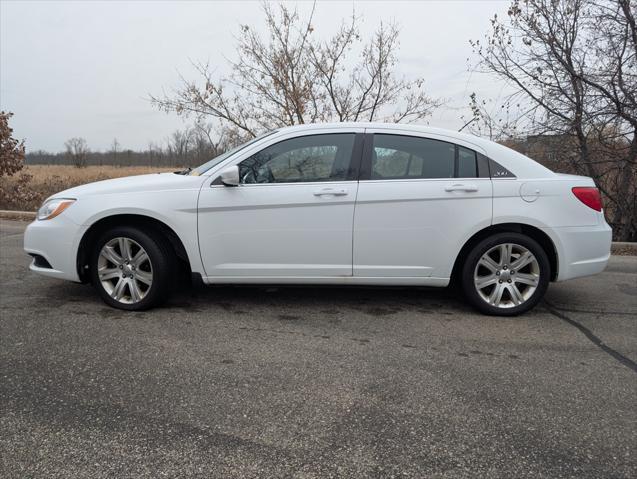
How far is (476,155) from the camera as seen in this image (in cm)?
420

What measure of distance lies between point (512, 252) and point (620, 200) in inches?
249

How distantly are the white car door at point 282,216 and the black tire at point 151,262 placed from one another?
0.34m

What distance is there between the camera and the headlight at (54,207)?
4.17 m

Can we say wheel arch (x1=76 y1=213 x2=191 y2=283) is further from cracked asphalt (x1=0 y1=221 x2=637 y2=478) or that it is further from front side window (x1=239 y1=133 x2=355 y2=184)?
front side window (x1=239 y1=133 x2=355 y2=184)

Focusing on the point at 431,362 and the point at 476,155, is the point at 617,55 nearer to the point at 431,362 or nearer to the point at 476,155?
the point at 476,155

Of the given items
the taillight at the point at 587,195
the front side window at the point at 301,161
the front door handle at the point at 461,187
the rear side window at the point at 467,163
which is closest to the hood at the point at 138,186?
the front side window at the point at 301,161

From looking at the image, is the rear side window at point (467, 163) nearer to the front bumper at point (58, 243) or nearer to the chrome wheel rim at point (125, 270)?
the chrome wheel rim at point (125, 270)

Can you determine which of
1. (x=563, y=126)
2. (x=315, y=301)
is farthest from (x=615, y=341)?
(x=563, y=126)

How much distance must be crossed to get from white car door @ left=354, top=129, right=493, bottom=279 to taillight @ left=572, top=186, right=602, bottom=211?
2.60 ft

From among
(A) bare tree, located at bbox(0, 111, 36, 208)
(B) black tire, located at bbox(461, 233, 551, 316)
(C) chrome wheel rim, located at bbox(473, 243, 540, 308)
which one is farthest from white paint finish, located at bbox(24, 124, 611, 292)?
(A) bare tree, located at bbox(0, 111, 36, 208)

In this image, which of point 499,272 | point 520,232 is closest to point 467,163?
point 520,232

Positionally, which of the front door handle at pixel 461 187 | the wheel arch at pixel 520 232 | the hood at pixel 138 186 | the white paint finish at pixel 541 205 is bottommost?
the wheel arch at pixel 520 232

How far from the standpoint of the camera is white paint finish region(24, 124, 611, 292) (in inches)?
160

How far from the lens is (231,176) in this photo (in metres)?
3.98
